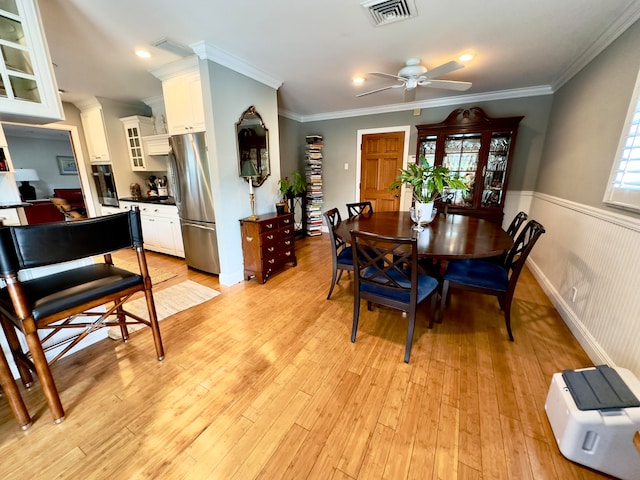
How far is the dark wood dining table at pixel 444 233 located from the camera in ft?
5.59

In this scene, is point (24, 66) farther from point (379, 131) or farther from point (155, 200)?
point (379, 131)

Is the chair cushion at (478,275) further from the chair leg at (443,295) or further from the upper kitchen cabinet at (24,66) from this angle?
the upper kitchen cabinet at (24,66)

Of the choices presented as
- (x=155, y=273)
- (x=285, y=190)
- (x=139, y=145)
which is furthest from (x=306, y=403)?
(x=139, y=145)

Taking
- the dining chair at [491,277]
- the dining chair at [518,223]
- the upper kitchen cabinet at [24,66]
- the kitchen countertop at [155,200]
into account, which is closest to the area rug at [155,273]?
the kitchen countertop at [155,200]

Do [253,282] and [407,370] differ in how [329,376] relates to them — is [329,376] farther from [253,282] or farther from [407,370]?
[253,282]

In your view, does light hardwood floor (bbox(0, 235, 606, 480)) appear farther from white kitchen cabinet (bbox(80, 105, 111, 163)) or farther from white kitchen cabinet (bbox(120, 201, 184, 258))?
white kitchen cabinet (bbox(80, 105, 111, 163))

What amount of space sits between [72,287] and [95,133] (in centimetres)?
404

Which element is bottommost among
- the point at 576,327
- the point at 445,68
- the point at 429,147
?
the point at 576,327

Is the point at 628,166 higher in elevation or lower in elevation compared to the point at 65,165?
lower

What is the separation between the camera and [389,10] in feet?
6.00

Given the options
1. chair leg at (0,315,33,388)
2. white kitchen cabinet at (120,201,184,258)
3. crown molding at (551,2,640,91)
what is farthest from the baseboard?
white kitchen cabinet at (120,201,184,258)

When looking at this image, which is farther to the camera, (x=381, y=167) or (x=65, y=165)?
(x=65, y=165)

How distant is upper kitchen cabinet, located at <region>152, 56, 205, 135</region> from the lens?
2.60m

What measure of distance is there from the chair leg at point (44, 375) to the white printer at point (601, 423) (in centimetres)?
251
